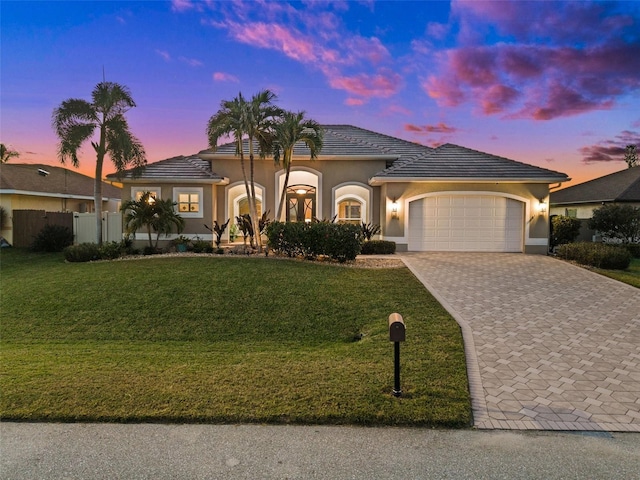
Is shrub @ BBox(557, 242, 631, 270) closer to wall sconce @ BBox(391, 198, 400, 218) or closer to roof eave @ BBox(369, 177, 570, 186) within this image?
roof eave @ BBox(369, 177, 570, 186)

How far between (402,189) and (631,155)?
4255cm

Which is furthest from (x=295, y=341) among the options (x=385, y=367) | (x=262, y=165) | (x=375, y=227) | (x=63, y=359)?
(x=262, y=165)

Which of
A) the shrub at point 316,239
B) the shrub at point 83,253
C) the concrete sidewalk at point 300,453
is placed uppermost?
the shrub at point 316,239

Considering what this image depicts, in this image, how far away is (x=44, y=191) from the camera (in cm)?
2152

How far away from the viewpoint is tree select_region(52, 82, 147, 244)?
48.2 ft

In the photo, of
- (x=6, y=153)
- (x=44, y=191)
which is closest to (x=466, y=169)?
(x=44, y=191)

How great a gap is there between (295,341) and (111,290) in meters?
5.60

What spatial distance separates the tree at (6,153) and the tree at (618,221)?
4417 cm

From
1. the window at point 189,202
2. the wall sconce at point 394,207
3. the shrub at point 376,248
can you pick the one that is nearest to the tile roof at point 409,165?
the window at point 189,202

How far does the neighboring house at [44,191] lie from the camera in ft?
64.2

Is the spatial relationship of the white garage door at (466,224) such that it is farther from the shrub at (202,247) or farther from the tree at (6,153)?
the tree at (6,153)

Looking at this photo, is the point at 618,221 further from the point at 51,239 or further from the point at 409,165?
the point at 51,239

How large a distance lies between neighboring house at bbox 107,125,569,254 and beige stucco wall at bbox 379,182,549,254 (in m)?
0.04

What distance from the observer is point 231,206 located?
63.9ft
